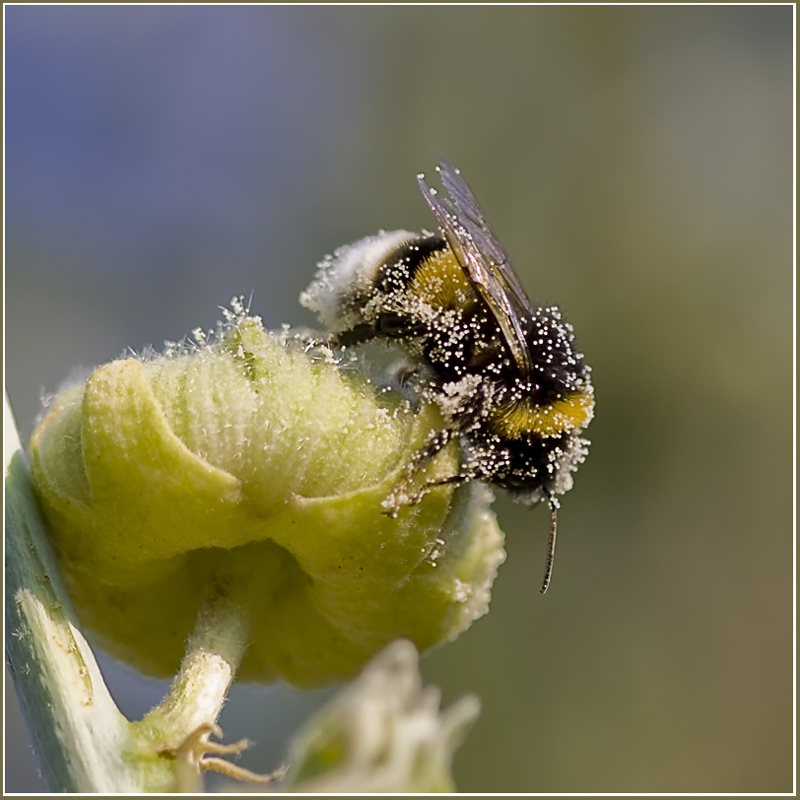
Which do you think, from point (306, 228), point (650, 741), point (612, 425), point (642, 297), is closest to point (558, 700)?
point (650, 741)

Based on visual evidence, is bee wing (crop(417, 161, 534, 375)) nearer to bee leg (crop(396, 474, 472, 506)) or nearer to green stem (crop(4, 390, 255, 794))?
bee leg (crop(396, 474, 472, 506))

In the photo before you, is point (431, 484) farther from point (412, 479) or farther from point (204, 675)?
point (204, 675)

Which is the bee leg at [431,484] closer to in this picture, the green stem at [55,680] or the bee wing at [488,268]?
the bee wing at [488,268]

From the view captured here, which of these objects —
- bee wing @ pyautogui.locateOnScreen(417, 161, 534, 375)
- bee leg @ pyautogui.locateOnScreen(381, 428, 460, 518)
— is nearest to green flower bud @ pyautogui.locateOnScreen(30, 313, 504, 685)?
bee leg @ pyautogui.locateOnScreen(381, 428, 460, 518)

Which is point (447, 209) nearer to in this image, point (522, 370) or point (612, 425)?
point (522, 370)

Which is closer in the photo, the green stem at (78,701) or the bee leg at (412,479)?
the green stem at (78,701)

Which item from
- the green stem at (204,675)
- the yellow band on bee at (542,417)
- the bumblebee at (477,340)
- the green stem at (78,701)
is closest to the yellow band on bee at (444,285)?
the bumblebee at (477,340)
